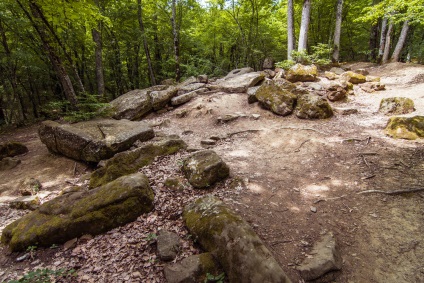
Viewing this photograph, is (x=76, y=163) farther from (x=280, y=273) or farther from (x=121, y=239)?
(x=280, y=273)

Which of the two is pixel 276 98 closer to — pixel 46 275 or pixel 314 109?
pixel 314 109

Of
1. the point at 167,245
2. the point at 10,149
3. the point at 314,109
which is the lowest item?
the point at 167,245

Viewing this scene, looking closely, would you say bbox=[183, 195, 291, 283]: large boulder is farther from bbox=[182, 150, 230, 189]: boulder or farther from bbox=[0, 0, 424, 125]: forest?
bbox=[0, 0, 424, 125]: forest

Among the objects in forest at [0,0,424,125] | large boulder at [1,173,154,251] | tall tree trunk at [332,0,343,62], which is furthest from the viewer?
tall tree trunk at [332,0,343,62]

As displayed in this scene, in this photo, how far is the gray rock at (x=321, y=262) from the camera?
105 inches

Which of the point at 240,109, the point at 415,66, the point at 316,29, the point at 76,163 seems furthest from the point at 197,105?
the point at 316,29

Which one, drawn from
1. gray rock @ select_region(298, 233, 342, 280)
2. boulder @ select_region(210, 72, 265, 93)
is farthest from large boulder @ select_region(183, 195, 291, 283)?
boulder @ select_region(210, 72, 265, 93)

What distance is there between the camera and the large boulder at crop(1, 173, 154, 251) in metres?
3.28

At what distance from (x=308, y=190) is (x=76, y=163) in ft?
22.1

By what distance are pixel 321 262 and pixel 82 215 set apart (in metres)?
3.65

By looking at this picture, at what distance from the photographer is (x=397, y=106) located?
719cm

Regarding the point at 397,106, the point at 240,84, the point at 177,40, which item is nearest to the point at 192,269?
the point at 397,106

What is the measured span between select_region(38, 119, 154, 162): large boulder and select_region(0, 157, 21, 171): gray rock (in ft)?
3.55

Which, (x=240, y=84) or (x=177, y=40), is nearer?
(x=240, y=84)
